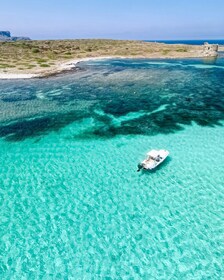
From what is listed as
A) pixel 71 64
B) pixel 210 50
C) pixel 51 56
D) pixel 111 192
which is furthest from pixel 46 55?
pixel 111 192

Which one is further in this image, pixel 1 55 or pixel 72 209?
pixel 1 55

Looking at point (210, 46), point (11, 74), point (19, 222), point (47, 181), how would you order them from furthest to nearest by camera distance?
point (210, 46) → point (11, 74) → point (47, 181) → point (19, 222)

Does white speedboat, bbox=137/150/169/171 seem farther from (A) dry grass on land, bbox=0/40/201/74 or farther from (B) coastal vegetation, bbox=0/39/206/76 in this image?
(B) coastal vegetation, bbox=0/39/206/76

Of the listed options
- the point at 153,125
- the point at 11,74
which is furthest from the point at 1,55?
the point at 153,125

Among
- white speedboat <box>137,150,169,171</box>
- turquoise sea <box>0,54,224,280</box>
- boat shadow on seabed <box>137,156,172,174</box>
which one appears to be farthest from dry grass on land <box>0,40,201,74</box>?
boat shadow on seabed <box>137,156,172,174</box>

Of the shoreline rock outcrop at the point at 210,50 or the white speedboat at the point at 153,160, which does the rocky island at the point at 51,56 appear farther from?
the white speedboat at the point at 153,160

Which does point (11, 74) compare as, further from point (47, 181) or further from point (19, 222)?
point (19, 222)

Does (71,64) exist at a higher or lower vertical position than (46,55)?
lower

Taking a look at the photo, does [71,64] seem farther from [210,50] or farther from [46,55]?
[210,50]
